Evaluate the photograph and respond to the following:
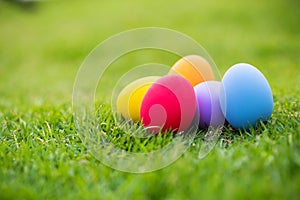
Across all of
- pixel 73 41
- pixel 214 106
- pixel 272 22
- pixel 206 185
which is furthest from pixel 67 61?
pixel 206 185

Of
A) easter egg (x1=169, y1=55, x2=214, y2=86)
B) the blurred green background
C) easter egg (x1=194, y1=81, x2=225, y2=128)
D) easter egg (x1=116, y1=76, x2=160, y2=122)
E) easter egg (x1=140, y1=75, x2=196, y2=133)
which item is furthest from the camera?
the blurred green background

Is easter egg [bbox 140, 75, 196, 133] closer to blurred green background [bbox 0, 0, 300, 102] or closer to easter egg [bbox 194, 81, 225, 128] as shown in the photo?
easter egg [bbox 194, 81, 225, 128]

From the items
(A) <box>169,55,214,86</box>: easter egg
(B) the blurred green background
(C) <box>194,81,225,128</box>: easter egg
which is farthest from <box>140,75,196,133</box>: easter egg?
(B) the blurred green background

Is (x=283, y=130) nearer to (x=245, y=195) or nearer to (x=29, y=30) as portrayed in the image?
(x=245, y=195)

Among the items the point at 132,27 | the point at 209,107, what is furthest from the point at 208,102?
the point at 132,27

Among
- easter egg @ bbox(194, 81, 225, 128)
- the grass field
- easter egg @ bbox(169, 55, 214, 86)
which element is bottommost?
the grass field

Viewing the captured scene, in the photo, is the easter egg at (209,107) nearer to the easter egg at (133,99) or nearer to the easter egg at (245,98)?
the easter egg at (245,98)
